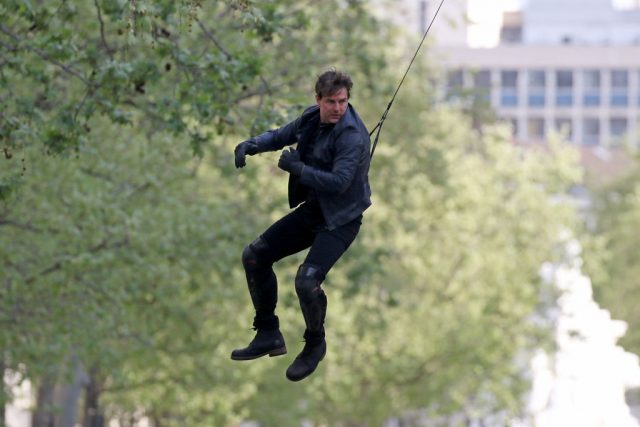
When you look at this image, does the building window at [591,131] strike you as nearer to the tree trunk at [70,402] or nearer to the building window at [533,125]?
the building window at [533,125]

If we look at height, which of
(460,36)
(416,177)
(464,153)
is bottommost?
(416,177)

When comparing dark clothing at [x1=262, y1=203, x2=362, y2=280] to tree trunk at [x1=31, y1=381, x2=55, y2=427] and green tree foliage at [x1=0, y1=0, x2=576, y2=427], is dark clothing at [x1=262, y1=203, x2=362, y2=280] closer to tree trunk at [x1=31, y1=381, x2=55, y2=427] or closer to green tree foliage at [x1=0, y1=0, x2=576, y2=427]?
green tree foliage at [x1=0, y1=0, x2=576, y2=427]

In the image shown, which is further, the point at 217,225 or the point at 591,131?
the point at 591,131

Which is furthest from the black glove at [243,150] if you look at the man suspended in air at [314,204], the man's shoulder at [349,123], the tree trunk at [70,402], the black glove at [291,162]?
the tree trunk at [70,402]

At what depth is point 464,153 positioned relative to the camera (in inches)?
2395

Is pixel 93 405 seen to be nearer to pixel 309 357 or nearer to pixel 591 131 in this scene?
pixel 309 357

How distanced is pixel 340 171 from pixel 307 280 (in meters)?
0.90

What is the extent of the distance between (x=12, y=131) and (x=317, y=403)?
102 ft

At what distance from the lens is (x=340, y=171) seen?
39.4ft

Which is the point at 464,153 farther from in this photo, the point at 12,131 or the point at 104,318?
the point at 12,131

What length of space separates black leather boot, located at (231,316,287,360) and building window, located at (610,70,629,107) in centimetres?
14025

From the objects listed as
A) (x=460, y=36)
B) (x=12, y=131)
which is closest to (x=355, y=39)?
(x=12, y=131)

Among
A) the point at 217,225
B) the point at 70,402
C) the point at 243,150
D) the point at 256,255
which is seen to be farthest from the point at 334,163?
the point at 70,402

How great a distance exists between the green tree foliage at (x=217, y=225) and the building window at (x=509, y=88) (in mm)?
93717
